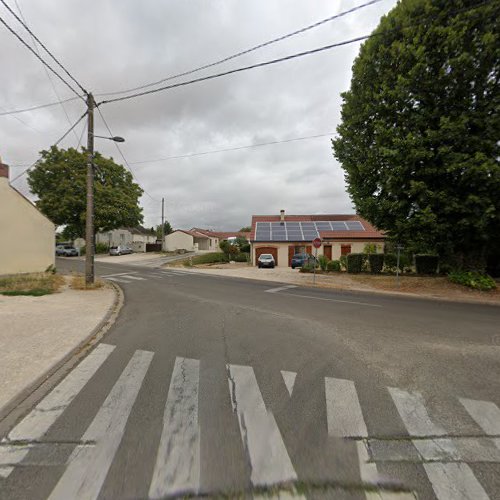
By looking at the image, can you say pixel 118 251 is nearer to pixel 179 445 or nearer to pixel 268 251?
pixel 268 251

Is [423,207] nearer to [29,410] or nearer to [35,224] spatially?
[29,410]

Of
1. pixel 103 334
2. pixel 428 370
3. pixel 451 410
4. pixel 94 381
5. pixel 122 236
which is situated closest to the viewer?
A: pixel 451 410

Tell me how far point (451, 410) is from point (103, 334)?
5.95m

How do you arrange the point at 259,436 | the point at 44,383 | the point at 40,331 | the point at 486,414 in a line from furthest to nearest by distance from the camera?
1. the point at 40,331
2. the point at 44,383
3. the point at 486,414
4. the point at 259,436

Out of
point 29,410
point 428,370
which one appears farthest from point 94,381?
point 428,370

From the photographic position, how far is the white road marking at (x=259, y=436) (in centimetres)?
212

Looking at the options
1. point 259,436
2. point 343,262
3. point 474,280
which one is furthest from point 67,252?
point 259,436

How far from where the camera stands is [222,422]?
2.79 metres

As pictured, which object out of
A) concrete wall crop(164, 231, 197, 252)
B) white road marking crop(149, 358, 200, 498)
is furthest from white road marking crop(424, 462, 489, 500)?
concrete wall crop(164, 231, 197, 252)

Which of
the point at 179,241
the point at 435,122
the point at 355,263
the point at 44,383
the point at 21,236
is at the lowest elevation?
the point at 44,383

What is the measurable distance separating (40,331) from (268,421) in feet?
17.4

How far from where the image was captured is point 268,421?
2805mm

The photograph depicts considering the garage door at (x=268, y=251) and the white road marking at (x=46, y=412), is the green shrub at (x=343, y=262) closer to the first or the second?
the garage door at (x=268, y=251)

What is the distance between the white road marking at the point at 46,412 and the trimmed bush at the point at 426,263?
791 inches
